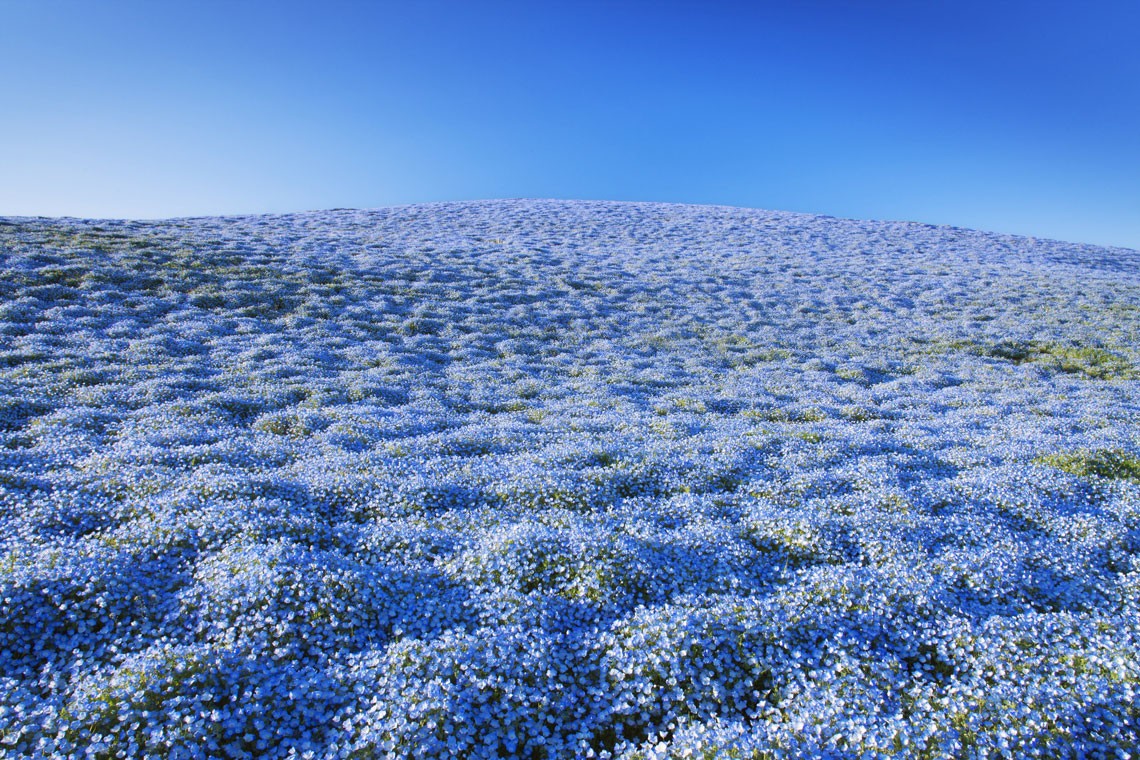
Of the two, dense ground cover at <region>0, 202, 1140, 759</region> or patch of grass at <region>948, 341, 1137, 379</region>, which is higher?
patch of grass at <region>948, 341, 1137, 379</region>

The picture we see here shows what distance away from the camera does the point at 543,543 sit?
33.6ft

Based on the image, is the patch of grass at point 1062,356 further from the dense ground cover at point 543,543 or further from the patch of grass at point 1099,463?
the patch of grass at point 1099,463

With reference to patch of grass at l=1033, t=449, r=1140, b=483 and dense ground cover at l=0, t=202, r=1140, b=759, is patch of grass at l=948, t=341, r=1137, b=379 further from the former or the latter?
patch of grass at l=1033, t=449, r=1140, b=483

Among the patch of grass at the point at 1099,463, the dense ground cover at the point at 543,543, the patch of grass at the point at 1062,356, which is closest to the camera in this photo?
the dense ground cover at the point at 543,543

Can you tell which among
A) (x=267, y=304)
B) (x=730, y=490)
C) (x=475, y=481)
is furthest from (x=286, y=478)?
(x=267, y=304)

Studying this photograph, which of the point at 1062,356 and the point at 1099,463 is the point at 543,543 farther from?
the point at 1062,356

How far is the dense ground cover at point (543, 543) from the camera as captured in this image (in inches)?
270

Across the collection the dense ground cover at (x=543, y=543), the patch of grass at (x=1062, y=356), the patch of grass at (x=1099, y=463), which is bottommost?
the dense ground cover at (x=543, y=543)

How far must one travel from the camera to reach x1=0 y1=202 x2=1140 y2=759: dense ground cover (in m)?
6.85

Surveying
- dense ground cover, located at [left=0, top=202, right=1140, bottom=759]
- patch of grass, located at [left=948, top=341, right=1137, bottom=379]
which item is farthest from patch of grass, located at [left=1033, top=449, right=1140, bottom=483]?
patch of grass, located at [left=948, top=341, right=1137, bottom=379]

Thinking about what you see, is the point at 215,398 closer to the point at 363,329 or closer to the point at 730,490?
the point at 363,329

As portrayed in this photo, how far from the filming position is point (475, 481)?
12.8 metres

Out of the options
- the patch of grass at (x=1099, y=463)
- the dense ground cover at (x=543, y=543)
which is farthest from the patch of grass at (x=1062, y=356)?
the patch of grass at (x=1099, y=463)

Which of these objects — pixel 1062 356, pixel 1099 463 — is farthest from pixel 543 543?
pixel 1062 356
